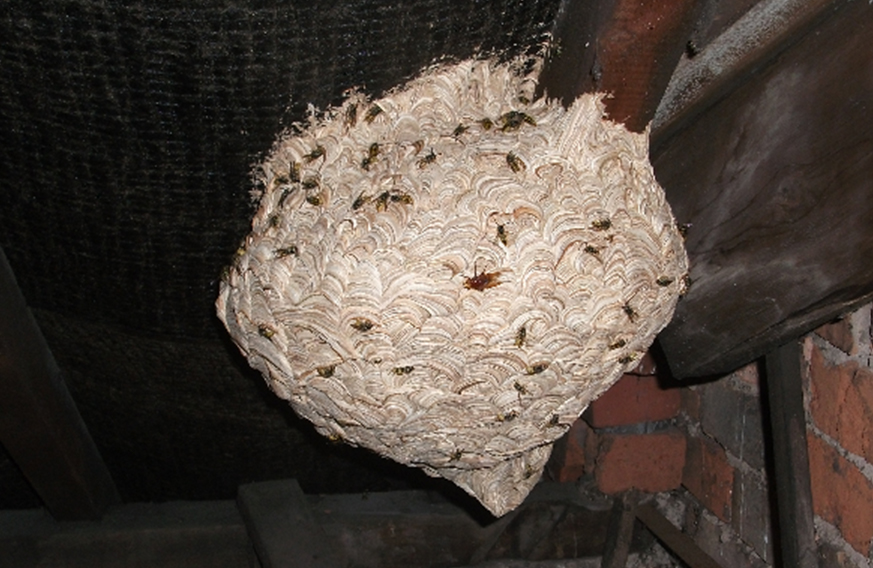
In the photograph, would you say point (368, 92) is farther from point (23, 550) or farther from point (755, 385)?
point (23, 550)

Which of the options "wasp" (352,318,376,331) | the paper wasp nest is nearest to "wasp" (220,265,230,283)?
the paper wasp nest

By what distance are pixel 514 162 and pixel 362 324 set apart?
0.96 feet

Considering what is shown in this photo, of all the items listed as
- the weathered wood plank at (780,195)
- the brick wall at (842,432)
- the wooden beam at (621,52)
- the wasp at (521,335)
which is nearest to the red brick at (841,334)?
the brick wall at (842,432)

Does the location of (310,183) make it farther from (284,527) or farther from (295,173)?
(284,527)

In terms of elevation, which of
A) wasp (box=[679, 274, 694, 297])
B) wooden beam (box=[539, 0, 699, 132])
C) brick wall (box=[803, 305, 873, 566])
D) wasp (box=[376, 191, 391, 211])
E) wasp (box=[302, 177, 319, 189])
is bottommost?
brick wall (box=[803, 305, 873, 566])

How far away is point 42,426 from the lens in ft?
5.51

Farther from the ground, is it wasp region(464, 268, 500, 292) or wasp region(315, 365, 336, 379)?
wasp region(464, 268, 500, 292)

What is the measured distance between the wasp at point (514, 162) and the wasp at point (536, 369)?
263mm

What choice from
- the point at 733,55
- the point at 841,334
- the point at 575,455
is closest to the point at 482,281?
the point at 733,55

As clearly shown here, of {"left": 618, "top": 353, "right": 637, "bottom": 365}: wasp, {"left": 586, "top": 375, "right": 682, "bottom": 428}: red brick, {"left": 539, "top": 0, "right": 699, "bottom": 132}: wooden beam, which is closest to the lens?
{"left": 539, "top": 0, "right": 699, "bottom": 132}: wooden beam

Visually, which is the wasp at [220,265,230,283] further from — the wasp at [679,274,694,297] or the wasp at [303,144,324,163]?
the wasp at [679,274,694,297]

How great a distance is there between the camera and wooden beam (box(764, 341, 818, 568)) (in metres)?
1.65

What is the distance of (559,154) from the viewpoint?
42.4 inches

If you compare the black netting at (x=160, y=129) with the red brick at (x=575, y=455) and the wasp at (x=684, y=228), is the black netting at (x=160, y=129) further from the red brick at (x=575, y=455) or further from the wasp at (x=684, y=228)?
the red brick at (x=575, y=455)
